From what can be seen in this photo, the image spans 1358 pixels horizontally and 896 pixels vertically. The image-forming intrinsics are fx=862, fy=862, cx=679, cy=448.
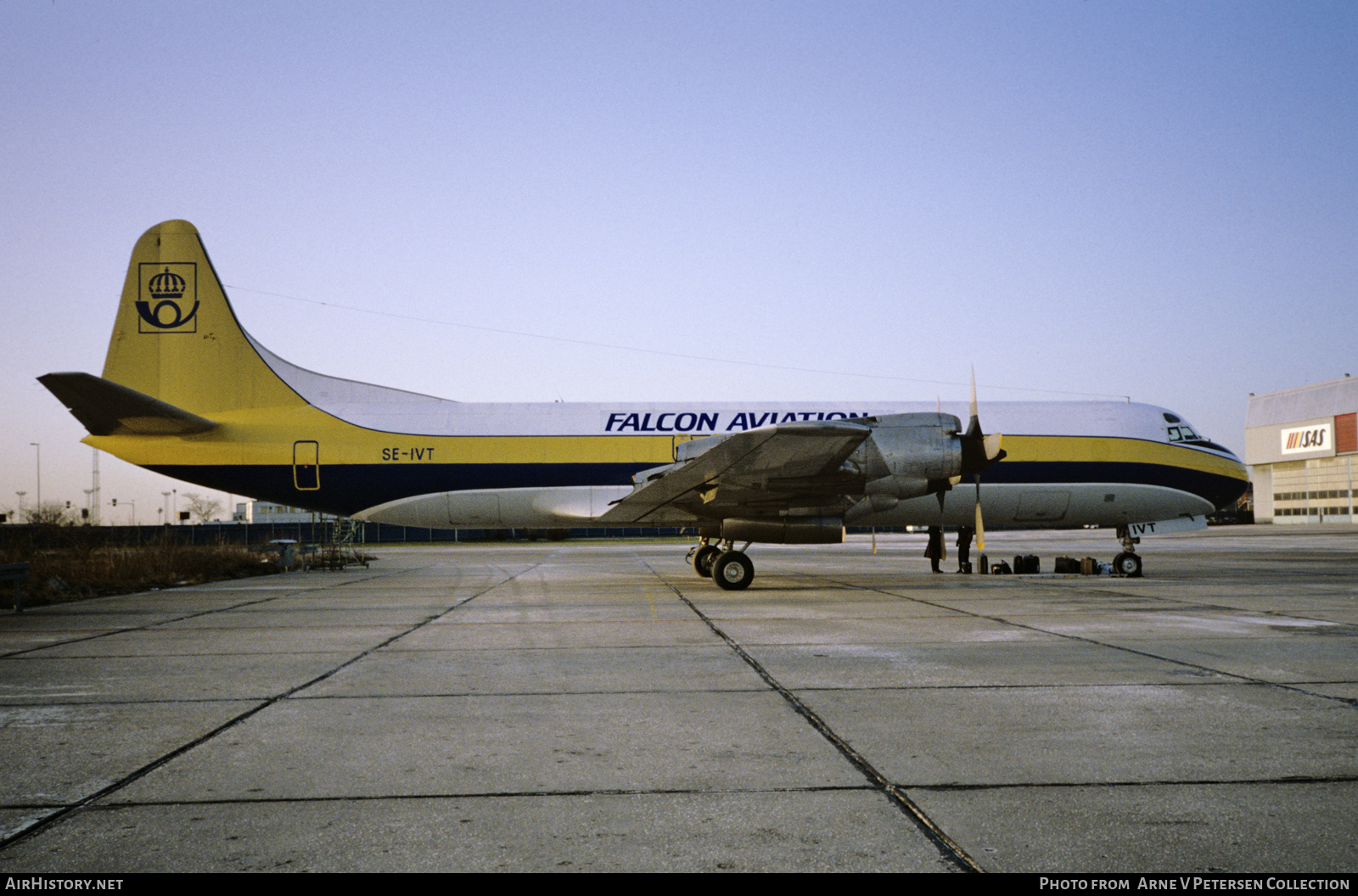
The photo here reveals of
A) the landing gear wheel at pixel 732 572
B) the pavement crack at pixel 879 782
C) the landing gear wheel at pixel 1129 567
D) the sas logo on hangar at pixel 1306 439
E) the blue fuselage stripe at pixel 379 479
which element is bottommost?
the landing gear wheel at pixel 1129 567

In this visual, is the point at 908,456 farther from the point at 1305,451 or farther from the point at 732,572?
the point at 1305,451

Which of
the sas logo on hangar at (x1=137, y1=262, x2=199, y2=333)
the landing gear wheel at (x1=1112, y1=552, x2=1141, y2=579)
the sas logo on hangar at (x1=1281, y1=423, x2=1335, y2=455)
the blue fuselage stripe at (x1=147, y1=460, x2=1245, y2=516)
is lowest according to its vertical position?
the landing gear wheel at (x1=1112, y1=552, x2=1141, y2=579)

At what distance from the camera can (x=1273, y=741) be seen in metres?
5.11

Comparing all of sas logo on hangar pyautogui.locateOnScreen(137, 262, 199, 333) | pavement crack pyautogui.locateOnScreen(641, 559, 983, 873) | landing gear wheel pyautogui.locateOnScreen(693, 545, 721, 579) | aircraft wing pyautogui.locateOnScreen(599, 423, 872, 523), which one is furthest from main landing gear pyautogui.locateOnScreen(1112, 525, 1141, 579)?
sas logo on hangar pyautogui.locateOnScreen(137, 262, 199, 333)

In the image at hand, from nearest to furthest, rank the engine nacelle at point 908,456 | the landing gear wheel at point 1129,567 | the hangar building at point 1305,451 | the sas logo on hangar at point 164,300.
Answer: the engine nacelle at point 908,456
the landing gear wheel at point 1129,567
the sas logo on hangar at point 164,300
the hangar building at point 1305,451

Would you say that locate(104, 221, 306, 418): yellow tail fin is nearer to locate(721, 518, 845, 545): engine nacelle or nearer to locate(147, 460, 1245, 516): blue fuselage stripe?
locate(147, 460, 1245, 516): blue fuselage stripe

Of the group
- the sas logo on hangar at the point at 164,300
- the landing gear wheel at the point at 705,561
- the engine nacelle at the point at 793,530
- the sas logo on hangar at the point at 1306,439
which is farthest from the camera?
the sas logo on hangar at the point at 1306,439

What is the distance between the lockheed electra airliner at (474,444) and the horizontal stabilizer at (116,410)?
0.05 m

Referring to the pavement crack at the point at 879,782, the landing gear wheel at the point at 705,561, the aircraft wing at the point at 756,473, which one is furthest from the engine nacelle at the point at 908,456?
the pavement crack at the point at 879,782

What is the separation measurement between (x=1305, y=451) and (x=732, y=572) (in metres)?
79.4

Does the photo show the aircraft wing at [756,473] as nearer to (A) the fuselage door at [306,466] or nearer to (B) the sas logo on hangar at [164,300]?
(A) the fuselage door at [306,466]

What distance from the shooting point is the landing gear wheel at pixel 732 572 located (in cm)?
1656

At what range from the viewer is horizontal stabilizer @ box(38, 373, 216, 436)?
55.2 ft

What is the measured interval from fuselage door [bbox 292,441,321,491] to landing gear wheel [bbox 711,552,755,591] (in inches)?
381
